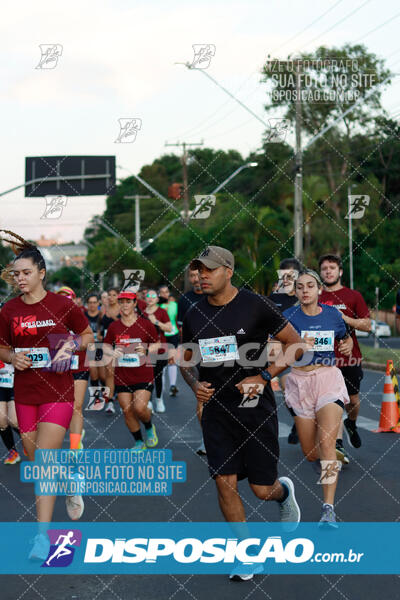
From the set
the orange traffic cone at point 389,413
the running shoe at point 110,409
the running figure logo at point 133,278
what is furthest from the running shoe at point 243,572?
the running figure logo at point 133,278

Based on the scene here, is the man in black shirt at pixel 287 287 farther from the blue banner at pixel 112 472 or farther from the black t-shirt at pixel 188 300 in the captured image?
the blue banner at pixel 112 472

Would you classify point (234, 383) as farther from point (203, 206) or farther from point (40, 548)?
point (203, 206)

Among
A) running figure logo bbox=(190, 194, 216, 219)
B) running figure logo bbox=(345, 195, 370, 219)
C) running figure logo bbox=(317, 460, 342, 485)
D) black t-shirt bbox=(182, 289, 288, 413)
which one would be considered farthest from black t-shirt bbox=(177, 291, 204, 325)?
running figure logo bbox=(190, 194, 216, 219)

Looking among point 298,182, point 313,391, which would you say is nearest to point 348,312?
point 313,391

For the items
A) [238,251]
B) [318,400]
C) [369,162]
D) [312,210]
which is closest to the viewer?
[318,400]

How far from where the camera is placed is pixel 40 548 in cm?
520

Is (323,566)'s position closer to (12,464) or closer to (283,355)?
(283,355)

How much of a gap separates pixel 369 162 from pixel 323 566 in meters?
53.3

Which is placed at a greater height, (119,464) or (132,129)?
(132,129)

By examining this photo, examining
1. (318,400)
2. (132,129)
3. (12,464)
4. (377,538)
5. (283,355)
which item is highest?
(132,129)

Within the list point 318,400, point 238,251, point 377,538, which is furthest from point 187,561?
point 238,251

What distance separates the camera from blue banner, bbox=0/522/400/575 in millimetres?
5020

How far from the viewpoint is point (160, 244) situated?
5603 centimetres

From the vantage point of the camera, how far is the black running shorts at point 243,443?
196 inches
